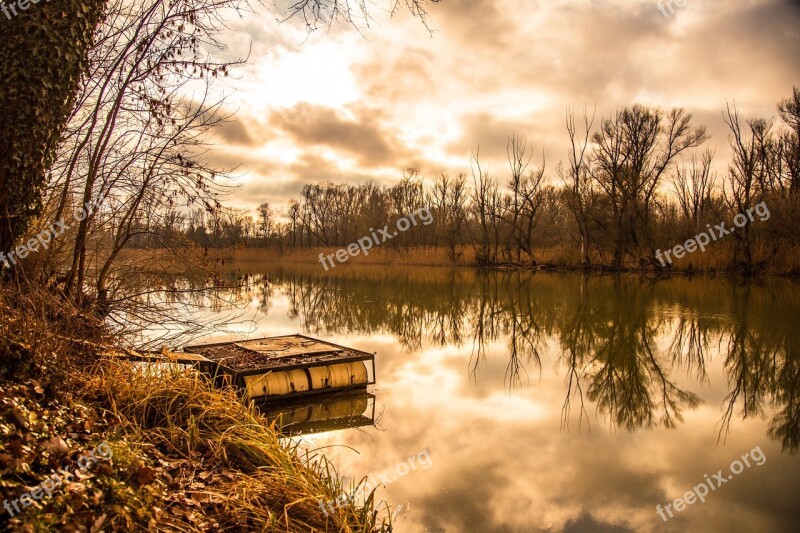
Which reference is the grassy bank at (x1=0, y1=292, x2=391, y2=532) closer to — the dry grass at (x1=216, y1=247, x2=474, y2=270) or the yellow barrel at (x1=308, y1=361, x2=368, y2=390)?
the yellow barrel at (x1=308, y1=361, x2=368, y2=390)

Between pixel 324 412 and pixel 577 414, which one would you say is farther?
pixel 324 412

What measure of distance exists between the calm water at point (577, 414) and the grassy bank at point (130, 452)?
1425 millimetres

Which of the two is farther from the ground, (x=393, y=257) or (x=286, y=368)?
(x=393, y=257)

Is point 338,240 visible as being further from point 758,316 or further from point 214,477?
point 214,477

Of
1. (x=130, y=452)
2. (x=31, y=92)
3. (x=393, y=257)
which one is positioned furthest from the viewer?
(x=393, y=257)

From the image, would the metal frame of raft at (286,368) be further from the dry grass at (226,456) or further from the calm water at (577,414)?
the dry grass at (226,456)

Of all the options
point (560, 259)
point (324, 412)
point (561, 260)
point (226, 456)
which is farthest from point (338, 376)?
point (560, 259)

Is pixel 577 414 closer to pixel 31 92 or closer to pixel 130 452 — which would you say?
pixel 130 452

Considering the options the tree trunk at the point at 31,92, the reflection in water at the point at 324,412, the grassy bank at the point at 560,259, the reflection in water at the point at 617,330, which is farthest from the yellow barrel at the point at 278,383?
the tree trunk at the point at 31,92

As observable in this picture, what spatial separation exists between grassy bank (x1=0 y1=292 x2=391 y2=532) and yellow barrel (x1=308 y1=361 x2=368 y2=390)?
10.8 ft

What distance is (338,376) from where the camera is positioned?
30.6 feet

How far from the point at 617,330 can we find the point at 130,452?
13936 millimetres

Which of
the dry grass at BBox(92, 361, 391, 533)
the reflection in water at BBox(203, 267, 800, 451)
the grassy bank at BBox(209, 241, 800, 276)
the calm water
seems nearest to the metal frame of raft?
the calm water

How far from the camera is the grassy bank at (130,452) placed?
2.90 meters
